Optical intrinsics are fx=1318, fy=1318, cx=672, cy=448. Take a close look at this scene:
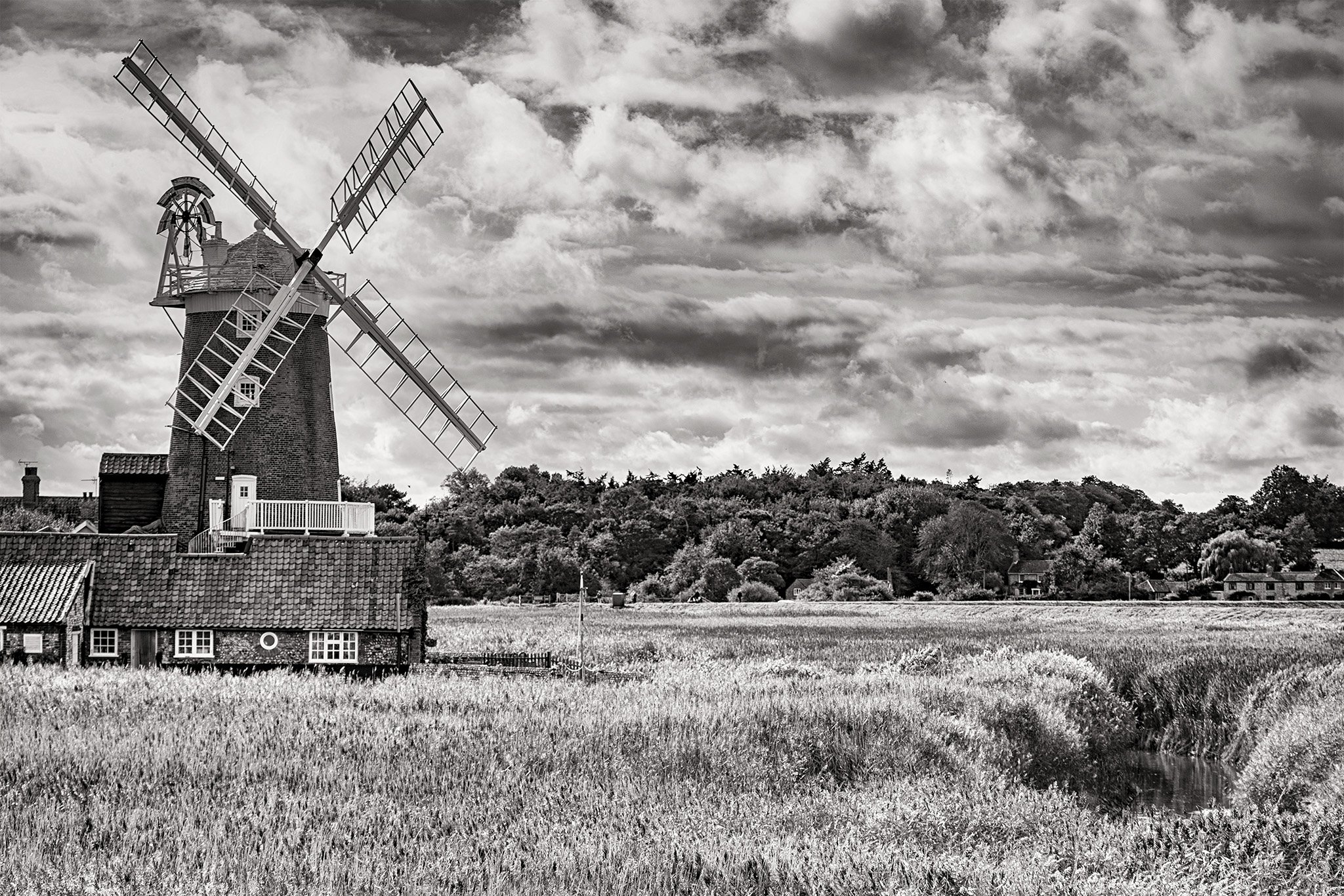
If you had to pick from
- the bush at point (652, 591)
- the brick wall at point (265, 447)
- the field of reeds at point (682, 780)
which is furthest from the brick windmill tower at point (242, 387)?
the bush at point (652, 591)

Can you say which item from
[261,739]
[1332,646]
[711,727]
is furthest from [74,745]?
[1332,646]

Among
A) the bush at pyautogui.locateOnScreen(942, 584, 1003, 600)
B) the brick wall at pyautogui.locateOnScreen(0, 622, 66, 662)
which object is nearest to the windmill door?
the brick wall at pyautogui.locateOnScreen(0, 622, 66, 662)

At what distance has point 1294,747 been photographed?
24.3 m

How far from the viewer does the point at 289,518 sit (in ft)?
123

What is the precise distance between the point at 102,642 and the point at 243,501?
5279mm

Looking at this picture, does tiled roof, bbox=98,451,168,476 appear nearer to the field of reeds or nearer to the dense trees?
the field of reeds

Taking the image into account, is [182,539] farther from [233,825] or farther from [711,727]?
[233,825]

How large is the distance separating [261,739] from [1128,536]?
106905mm

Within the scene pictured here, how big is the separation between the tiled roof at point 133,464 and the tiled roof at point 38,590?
4.76 meters

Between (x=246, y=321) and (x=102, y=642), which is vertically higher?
(x=246, y=321)

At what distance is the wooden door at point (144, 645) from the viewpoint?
3522 centimetres

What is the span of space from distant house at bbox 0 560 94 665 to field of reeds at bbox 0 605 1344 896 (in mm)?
3759

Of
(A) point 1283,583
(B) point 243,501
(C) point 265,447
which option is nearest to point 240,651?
(B) point 243,501

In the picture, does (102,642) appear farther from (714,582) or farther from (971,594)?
(971,594)
